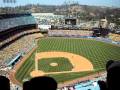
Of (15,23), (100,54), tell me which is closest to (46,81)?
(100,54)

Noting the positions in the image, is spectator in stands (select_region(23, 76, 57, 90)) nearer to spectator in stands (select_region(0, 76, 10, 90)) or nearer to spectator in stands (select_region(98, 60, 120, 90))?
spectator in stands (select_region(0, 76, 10, 90))

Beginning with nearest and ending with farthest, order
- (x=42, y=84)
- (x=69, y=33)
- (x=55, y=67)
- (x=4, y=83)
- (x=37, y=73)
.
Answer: (x=42, y=84) → (x=4, y=83) → (x=37, y=73) → (x=55, y=67) → (x=69, y=33)

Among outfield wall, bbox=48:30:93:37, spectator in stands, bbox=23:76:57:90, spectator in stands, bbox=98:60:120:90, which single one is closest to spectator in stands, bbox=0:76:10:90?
spectator in stands, bbox=23:76:57:90

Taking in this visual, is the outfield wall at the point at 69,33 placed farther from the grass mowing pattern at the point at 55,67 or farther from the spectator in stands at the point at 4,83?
the spectator in stands at the point at 4,83

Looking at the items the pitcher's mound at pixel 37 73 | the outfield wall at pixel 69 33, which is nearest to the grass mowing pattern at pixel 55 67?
the pitcher's mound at pixel 37 73

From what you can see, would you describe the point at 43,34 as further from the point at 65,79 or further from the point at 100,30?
the point at 65,79

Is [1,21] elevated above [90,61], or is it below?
above

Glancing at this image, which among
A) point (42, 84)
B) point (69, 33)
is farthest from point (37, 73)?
point (69, 33)

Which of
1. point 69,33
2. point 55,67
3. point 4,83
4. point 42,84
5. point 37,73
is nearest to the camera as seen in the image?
point 42,84

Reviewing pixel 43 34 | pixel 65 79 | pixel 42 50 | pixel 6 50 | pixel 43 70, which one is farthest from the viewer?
pixel 43 34

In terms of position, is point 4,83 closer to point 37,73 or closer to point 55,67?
point 37,73
